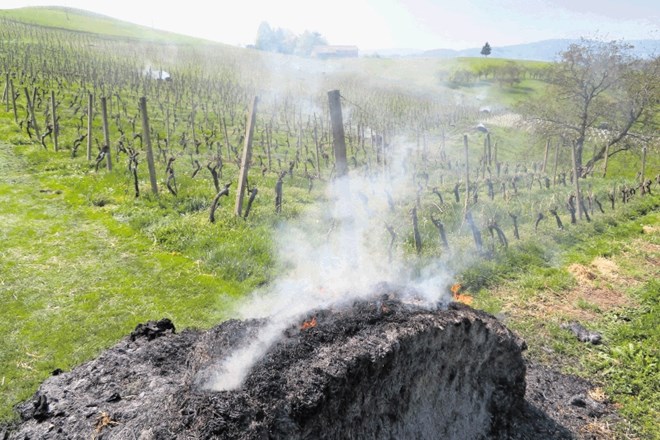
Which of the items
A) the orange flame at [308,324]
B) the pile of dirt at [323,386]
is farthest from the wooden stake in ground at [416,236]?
the orange flame at [308,324]

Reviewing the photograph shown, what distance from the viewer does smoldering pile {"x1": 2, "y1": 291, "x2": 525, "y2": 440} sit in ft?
12.3

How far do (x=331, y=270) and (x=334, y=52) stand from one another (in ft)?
250

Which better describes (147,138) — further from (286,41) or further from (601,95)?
(286,41)

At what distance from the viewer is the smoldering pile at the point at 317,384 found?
3750 mm

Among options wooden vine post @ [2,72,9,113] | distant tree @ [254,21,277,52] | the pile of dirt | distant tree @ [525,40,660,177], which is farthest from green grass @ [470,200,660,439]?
distant tree @ [254,21,277,52]

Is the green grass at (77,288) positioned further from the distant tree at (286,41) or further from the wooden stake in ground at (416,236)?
the distant tree at (286,41)

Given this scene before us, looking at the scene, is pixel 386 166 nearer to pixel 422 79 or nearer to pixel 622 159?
pixel 622 159

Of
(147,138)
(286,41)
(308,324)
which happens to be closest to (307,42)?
(286,41)

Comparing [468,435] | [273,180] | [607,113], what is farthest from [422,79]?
[468,435]

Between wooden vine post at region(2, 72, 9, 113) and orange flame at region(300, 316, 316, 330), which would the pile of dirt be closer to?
orange flame at region(300, 316, 316, 330)

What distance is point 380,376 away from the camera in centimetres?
448

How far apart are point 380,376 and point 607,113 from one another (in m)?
26.8

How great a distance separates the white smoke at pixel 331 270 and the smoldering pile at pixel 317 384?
0.17 metres

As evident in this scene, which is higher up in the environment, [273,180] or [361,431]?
[273,180]
